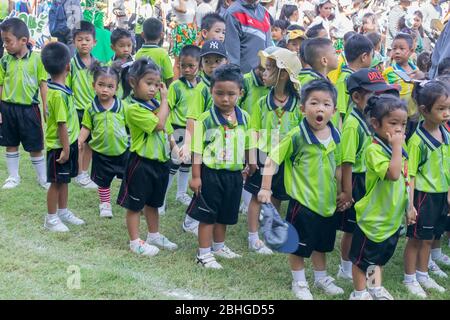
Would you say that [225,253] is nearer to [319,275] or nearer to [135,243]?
[135,243]

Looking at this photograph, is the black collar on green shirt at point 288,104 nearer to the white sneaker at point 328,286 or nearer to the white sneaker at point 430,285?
the white sneaker at point 328,286

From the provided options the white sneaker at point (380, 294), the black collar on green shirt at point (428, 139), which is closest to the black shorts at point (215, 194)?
the white sneaker at point (380, 294)

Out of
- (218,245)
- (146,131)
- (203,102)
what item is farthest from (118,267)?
(203,102)

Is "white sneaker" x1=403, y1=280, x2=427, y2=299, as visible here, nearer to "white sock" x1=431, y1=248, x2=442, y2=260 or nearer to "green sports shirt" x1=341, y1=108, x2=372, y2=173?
"white sock" x1=431, y1=248, x2=442, y2=260

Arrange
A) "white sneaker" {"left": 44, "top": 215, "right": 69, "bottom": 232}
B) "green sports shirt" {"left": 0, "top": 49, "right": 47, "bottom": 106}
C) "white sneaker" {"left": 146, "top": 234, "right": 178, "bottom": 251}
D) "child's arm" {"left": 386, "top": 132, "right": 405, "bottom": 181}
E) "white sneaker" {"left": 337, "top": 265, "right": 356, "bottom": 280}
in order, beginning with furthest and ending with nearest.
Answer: "green sports shirt" {"left": 0, "top": 49, "right": 47, "bottom": 106}
"white sneaker" {"left": 44, "top": 215, "right": 69, "bottom": 232}
"white sneaker" {"left": 146, "top": 234, "right": 178, "bottom": 251}
"white sneaker" {"left": 337, "top": 265, "right": 356, "bottom": 280}
"child's arm" {"left": 386, "top": 132, "right": 405, "bottom": 181}

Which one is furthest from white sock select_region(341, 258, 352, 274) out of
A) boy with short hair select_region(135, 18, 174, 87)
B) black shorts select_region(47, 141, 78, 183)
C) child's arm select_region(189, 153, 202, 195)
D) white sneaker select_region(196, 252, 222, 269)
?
boy with short hair select_region(135, 18, 174, 87)

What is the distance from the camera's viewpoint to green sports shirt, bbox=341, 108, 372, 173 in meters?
4.18

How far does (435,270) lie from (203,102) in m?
2.10

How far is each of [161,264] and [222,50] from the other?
72.4 inches

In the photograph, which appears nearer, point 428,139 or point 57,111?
point 428,139

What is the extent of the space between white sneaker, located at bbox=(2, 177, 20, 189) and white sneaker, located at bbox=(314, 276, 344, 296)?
131 inches

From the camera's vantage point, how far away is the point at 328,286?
167 inches

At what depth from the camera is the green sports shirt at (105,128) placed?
5621 mm

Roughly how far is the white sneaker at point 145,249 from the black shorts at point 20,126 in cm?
194
